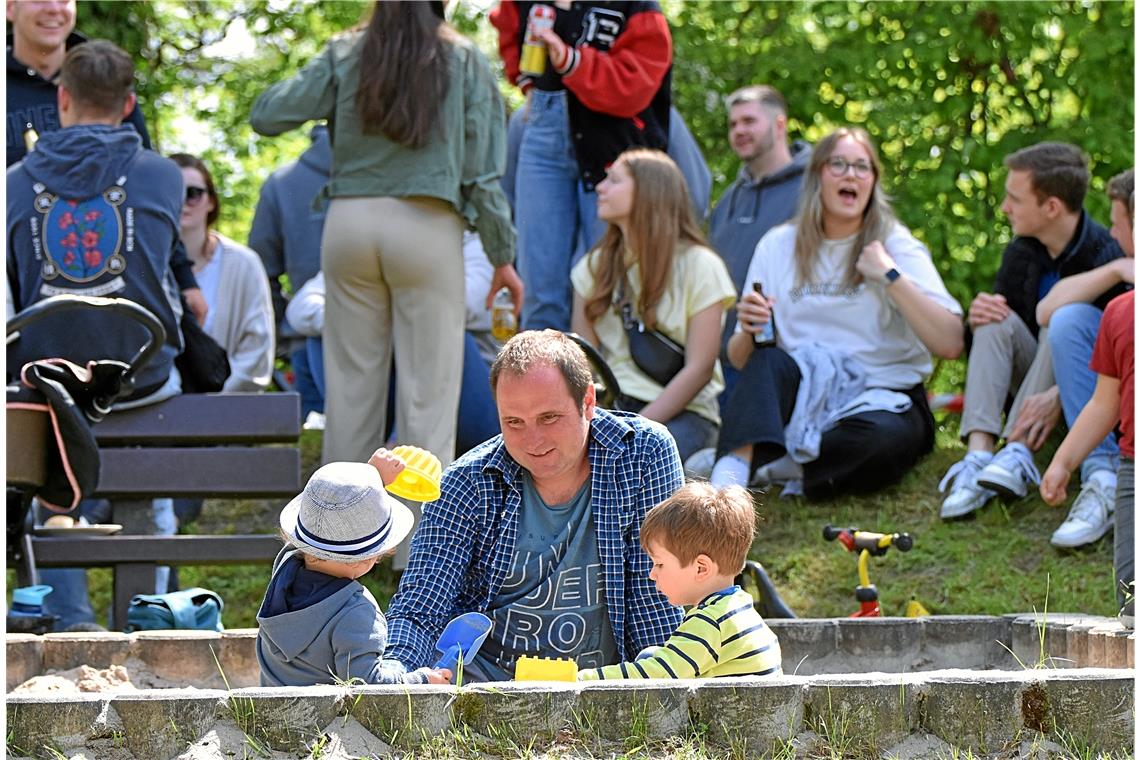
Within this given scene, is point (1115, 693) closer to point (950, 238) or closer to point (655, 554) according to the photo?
point (655, 554)

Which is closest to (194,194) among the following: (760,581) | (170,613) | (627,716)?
(170,613)

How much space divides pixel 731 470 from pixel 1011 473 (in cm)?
112

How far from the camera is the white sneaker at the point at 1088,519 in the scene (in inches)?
241

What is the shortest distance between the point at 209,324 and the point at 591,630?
11.7 ft

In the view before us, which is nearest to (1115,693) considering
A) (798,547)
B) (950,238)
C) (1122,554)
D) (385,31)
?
(1122,554)

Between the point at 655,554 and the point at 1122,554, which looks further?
the point at 1122,554

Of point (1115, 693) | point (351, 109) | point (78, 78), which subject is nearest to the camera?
point (1115, 693)

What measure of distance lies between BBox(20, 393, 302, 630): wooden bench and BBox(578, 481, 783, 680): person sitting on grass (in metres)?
2.44

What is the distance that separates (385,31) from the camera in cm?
614

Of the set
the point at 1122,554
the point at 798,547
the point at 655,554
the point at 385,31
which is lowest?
the point at 798,547

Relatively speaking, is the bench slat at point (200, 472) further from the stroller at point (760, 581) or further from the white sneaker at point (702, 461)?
the white sneaker at point (702, 461)

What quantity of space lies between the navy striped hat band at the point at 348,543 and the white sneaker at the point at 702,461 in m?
3.28

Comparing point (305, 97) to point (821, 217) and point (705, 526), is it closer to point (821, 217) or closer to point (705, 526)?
point (821, 217)

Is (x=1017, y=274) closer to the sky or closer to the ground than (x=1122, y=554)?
closer to the sky
